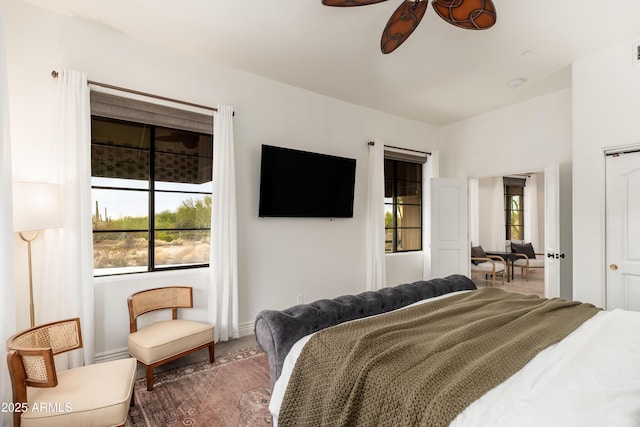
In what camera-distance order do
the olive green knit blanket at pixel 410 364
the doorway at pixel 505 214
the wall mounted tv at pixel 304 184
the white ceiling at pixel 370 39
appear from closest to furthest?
1. the olive green knit blanket at pixel 410 364
2. the white ceiling at pixel 370 39
3. the wall mounted tv at pixel 304 184
4. the doorway at pixel 505 214

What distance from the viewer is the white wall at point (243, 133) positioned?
7.97 ft

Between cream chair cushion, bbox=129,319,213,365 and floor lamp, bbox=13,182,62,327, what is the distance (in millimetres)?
701

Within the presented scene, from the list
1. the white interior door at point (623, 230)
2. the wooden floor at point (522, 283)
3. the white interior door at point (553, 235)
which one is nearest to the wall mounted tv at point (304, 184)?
the white interior door at point (553, 235)

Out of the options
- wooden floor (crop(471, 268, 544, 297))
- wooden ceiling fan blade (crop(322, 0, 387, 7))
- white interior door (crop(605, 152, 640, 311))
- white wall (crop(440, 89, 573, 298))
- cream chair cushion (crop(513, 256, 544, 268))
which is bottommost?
wooden floor (crop(471, 268, 544, 297))

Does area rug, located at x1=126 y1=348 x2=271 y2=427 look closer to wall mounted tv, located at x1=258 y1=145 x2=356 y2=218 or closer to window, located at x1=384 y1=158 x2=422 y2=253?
wall mounted tv, located at x1=258 y1=145 x2=356 y2=218

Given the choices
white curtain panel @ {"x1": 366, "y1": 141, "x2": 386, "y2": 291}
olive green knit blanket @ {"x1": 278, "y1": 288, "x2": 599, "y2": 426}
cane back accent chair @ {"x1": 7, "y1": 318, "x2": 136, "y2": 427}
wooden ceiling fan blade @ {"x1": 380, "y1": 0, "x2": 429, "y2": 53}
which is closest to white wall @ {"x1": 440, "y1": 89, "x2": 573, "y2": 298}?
white curtain panel @ {"x1": 366, "y1": 141, "x2": 386, "y2": 291}

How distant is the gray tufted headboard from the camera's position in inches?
62.1

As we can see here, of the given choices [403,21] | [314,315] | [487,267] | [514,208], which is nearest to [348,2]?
[403,21]

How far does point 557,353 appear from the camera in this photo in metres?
1.37

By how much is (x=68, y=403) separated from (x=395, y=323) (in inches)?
64.7

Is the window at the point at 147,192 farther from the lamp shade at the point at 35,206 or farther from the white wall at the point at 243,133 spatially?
the lamp shade at the point at 35,206

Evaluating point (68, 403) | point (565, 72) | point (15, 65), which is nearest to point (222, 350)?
point (68, 403)

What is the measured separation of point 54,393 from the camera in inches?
63.2

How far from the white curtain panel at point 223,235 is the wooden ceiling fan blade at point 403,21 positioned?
5.69ft
